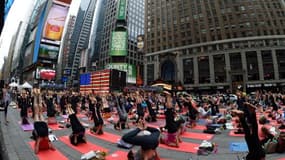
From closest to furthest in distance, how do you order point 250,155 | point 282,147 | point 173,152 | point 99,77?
point 250,155
point 282,147
point 173,152
point 99,77

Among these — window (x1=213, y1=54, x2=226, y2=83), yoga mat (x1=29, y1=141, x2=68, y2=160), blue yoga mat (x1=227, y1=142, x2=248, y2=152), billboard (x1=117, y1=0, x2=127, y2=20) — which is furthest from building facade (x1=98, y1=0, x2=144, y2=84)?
yoga mat (x1=29, y1=141, x2=68, y2=160)

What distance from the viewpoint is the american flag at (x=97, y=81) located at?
136 feet

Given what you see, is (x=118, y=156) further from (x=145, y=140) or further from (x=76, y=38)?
(x=76, y=38)

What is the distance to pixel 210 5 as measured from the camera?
54.0m

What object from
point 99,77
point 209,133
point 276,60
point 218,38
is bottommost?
point 209,133

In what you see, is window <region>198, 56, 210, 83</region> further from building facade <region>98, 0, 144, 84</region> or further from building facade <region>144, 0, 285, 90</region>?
building facade <region>98, 0, 144, 84</region>

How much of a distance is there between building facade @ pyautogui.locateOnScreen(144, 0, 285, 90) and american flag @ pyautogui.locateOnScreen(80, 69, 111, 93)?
69.3 ft

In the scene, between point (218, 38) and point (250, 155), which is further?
point (218, 38)

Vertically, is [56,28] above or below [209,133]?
above

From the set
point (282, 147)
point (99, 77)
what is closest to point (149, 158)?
point (282, 147)

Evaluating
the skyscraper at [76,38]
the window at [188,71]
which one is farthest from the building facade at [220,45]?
the skyscraper at [76,38]

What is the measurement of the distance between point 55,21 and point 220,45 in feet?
133

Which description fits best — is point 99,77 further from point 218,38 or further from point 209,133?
point 209,133

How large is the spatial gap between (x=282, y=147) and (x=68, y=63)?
141 metres
